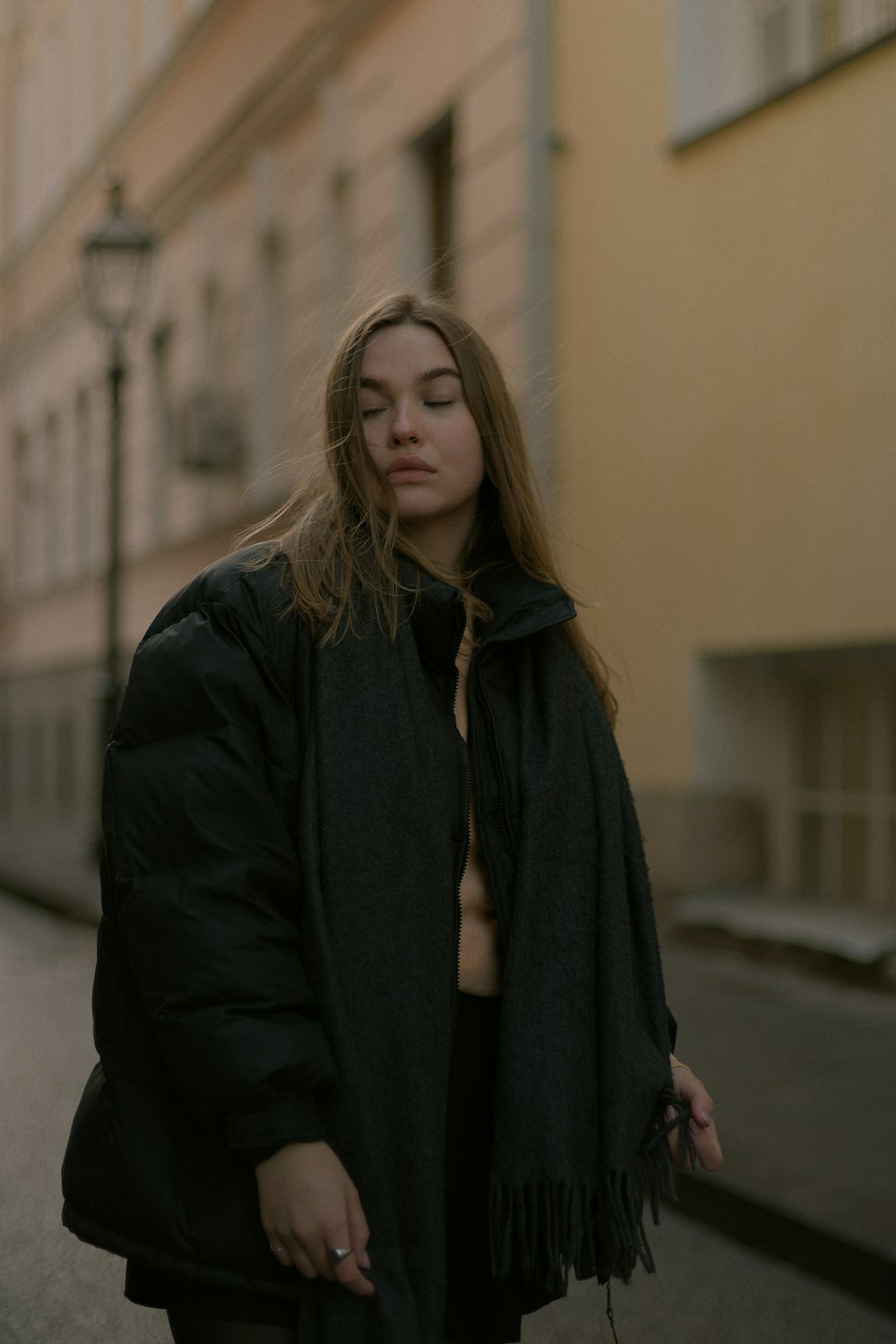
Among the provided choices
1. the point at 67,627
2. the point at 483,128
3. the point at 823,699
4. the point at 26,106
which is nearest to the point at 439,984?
the point at 823,699

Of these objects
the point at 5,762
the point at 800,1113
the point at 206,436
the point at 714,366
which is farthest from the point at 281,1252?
the point at 5,762

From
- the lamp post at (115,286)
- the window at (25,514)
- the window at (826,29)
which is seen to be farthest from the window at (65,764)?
the window at (826,29)

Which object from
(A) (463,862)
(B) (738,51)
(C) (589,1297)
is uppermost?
(B) (738,51)

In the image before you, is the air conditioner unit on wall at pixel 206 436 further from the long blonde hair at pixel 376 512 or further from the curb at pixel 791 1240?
the long blonde hair at pixel 376 512

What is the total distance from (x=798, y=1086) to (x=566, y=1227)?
3.81 m

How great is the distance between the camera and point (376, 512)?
2420mm

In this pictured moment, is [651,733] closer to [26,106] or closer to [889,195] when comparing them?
[889,195]

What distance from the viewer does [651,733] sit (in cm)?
995

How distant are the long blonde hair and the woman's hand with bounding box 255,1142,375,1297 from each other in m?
0.62

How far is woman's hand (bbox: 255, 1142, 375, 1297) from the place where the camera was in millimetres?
2041

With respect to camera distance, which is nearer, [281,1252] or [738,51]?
[281,1252]

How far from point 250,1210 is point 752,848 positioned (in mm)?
7644

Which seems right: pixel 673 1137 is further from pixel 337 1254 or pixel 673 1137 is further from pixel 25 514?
pixel 25 514

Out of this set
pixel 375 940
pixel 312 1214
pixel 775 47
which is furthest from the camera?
pixel 775 47
